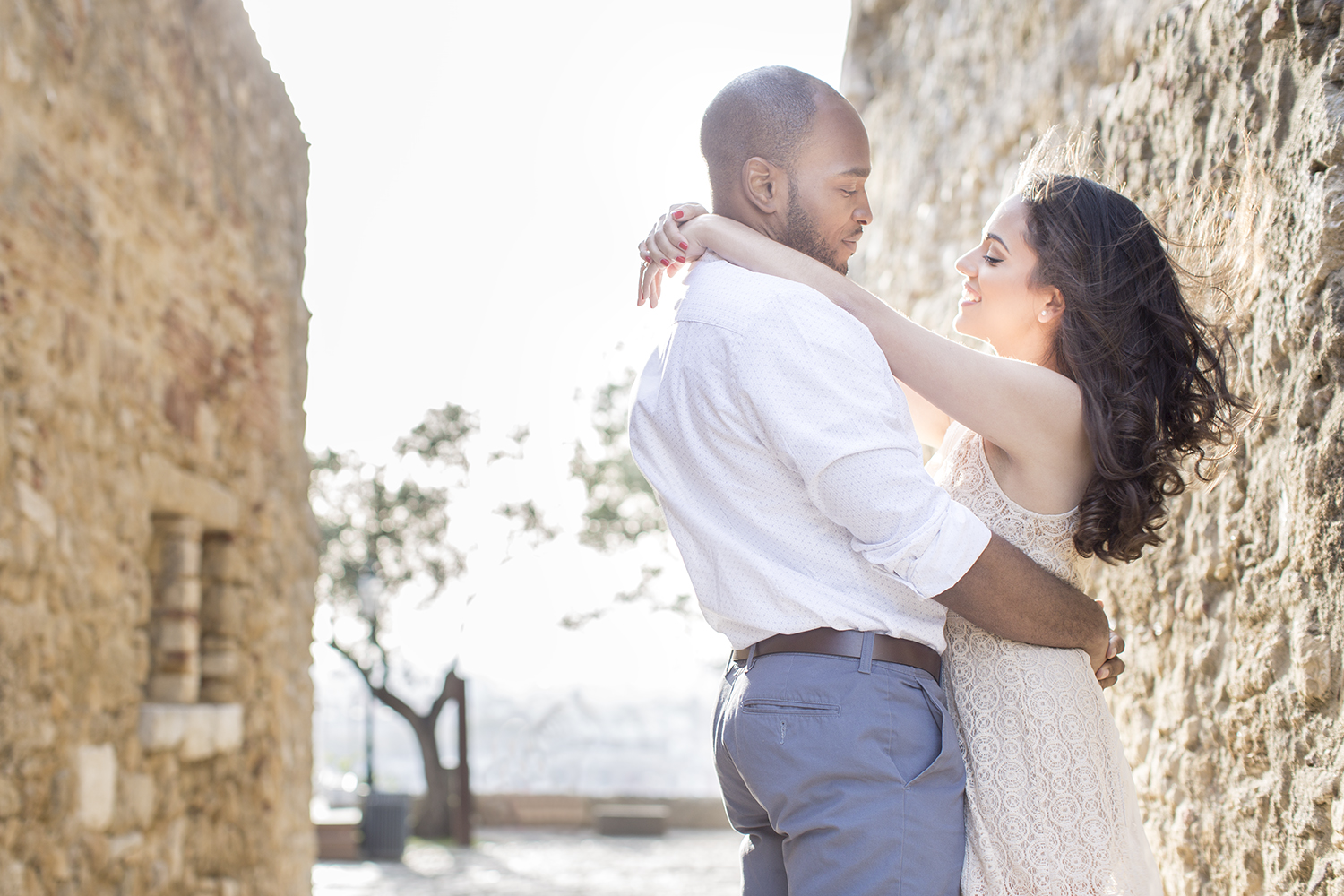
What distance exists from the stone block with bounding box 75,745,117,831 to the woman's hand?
2378 mm

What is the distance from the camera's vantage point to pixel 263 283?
5.21 m

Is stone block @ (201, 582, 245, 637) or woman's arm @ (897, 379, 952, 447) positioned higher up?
woman's arm @ (897, 379, 952, 447)

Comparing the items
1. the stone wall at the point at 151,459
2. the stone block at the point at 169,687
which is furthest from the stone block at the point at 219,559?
the stone block at the point at 169,687

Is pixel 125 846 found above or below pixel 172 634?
below

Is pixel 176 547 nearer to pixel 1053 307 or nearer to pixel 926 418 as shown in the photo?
pixel 926 418

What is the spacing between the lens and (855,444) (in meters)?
1.46

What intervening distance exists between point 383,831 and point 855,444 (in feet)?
44.7

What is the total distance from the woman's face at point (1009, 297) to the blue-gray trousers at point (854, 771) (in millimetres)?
665

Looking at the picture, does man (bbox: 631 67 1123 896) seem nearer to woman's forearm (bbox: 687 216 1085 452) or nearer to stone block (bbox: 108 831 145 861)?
woman's forearm (bbox: 687 216 1085 452)

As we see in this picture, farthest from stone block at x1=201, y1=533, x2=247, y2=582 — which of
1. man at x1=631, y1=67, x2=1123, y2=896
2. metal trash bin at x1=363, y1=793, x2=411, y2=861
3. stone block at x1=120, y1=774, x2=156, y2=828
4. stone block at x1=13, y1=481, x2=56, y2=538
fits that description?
metal trash bin at x1=363, y1=793, x2=411, y2=861

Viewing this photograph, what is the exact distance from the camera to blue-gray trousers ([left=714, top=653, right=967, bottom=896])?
1420 millimetres

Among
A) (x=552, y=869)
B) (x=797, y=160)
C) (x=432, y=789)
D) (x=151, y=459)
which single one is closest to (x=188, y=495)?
(x=151, y=459)

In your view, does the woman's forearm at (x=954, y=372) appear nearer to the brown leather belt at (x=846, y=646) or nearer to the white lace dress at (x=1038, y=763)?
the white lace dress at (x=1038, y=763)

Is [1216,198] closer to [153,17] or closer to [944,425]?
[944,425]
